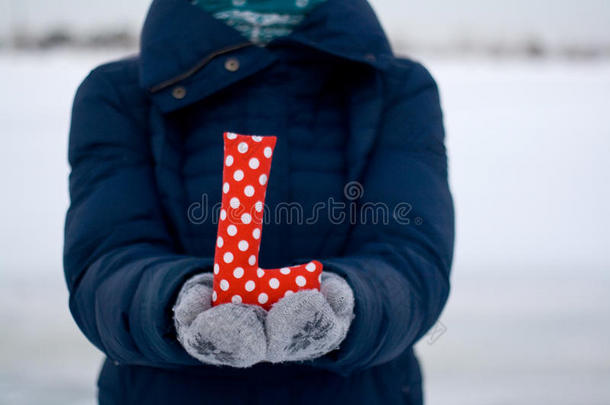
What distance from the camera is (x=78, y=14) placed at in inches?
56.2

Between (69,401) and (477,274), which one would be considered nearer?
(69,401)

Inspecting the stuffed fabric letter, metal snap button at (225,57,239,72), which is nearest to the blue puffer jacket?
metal snap button at (225,57,239,72)

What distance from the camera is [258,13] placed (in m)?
0.57

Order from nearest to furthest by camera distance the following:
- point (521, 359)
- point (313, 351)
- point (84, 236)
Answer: point (313, 351) < point (84, 236) < point (521, 359)

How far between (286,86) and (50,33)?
3.50ft

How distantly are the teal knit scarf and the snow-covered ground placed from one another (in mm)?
969

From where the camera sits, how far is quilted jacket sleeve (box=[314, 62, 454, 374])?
16.8 inches

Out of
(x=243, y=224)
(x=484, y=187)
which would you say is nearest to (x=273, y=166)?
(x=243, y=224)

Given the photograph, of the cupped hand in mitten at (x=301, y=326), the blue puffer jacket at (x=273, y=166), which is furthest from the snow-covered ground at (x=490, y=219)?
the cupped hand in mitten at (x=301, y=326)

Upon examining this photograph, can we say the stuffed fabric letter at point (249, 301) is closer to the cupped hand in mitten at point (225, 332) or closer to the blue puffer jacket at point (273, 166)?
the cupped hand in mitten at point (225, 332)

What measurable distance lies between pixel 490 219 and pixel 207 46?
1203 millimetres

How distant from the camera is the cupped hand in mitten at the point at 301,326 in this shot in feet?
1.14

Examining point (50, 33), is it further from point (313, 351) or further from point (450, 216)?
point (313, 351)

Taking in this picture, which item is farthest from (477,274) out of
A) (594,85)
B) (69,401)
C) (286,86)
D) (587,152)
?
(286,86)
